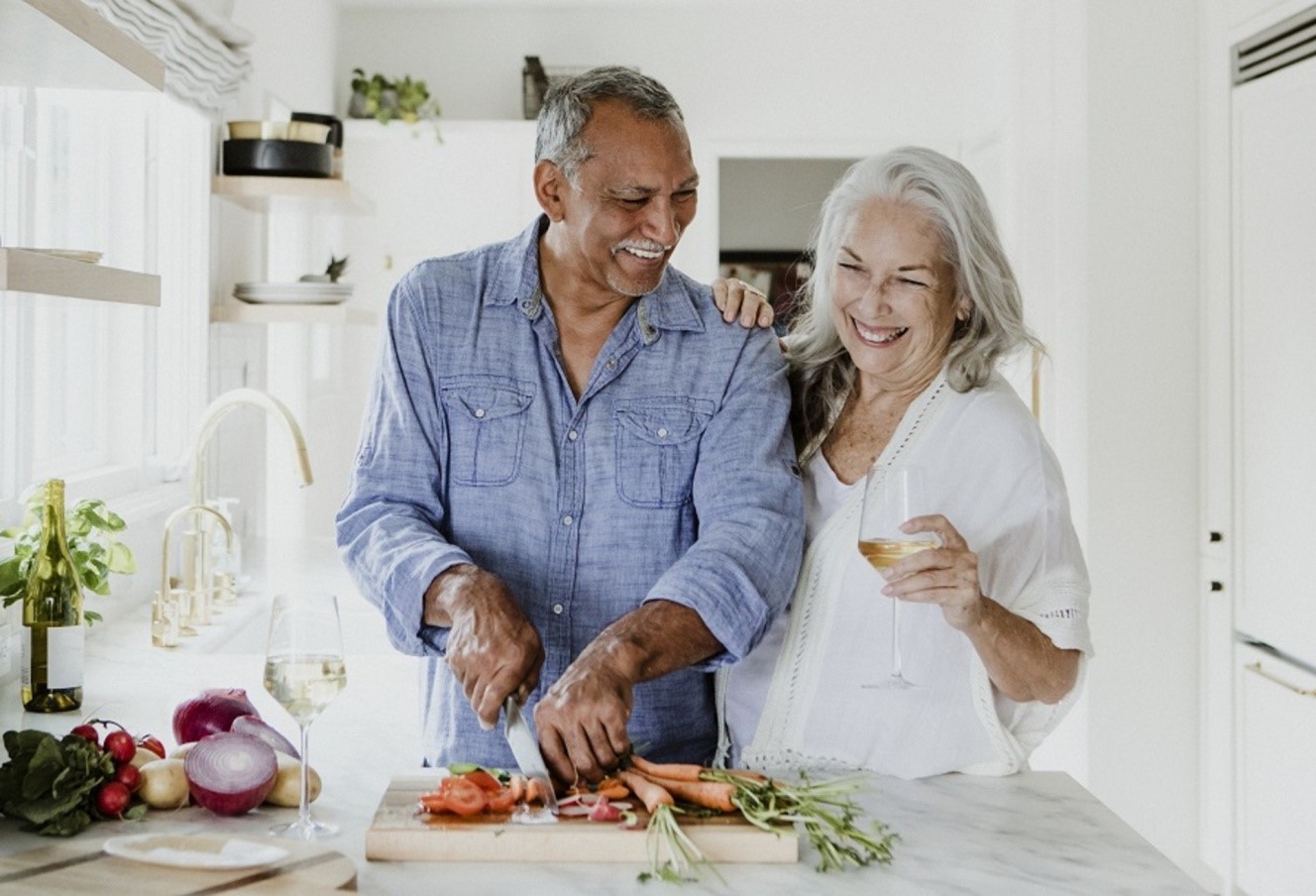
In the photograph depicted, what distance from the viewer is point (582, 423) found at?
1.93 meters

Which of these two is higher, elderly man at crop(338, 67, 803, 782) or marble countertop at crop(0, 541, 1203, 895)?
elderly man at crop(338, 67, 803, 782)

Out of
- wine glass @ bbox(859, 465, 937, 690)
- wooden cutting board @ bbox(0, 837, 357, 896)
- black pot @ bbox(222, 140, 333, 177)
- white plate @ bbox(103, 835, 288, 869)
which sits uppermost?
black pot @ bbox(222, 140, 333, 177)

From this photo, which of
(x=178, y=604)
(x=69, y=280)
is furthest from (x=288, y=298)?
(x=69, y=280)

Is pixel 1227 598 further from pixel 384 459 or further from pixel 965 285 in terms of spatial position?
pixel 384 459

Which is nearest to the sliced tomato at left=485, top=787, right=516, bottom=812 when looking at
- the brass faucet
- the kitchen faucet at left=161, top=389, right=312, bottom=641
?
the brass faucet

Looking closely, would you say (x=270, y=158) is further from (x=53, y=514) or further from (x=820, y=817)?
(x=820, y=817)

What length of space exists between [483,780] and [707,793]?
229 millimetres

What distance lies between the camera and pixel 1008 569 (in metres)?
1.84

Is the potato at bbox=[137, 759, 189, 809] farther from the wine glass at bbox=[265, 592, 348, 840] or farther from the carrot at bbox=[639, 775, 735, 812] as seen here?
the carrot at bbox=[639, 775, 735, 812]

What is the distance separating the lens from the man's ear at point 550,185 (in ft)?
6.33

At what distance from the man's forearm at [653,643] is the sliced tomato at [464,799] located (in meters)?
0.22

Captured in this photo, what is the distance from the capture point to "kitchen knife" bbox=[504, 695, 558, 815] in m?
1.44

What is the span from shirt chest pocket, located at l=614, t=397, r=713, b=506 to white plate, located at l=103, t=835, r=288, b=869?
746 millimetres

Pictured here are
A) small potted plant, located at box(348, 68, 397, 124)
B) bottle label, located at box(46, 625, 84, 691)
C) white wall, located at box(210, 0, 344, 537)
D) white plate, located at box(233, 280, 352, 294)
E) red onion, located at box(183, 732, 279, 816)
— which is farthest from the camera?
small potted plant, located at box(348, 68, 397, 124)
